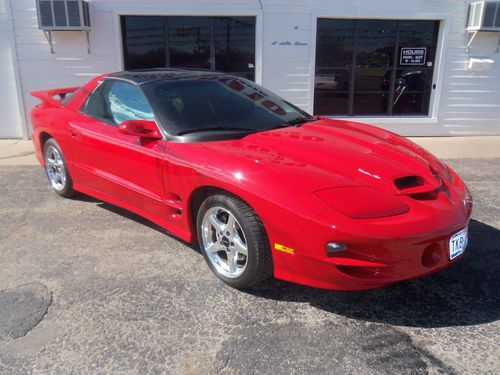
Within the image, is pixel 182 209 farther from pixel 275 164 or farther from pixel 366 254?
pixel 366 254

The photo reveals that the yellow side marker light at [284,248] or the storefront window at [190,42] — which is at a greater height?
the storefront window at [190,42]

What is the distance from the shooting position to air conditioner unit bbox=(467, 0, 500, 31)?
8469 mm

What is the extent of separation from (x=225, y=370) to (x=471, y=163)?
19.6 ft

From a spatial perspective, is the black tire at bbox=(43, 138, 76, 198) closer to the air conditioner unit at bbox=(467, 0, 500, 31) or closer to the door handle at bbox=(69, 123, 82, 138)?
the door handle at bbox=(69, 123, 82, 138)

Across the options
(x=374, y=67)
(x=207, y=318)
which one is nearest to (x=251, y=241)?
(x=207, y=318)

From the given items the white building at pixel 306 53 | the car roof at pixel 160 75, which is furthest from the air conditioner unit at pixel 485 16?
the car roof at pixel 160 75

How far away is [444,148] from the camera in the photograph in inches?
322

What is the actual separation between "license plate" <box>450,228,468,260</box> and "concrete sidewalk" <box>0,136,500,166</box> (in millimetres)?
4935

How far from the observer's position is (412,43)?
9.16 meters

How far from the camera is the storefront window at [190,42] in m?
8.65

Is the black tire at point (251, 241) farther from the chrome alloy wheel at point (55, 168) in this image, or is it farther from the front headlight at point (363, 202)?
the chrome alloy wheel at point (55, 168)

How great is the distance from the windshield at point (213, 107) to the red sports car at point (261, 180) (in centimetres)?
2

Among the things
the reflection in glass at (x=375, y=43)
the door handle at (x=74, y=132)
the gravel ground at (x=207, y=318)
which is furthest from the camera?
the reflection in glass at (x=375, y=43)

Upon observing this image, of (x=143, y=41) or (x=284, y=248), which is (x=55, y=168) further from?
(x=143, y=41)
